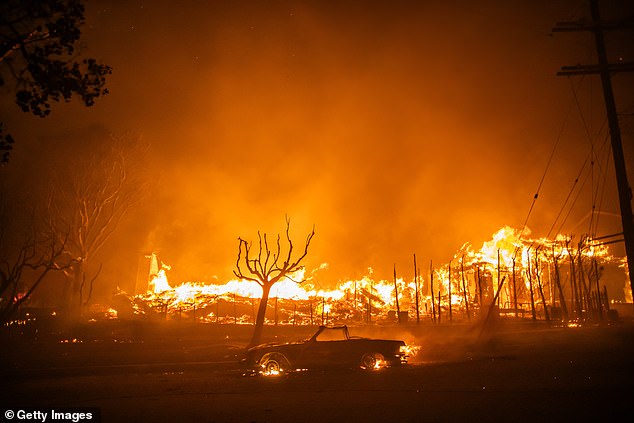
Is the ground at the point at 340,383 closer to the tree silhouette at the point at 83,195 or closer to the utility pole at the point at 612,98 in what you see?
the utility pole at the point at 612,98

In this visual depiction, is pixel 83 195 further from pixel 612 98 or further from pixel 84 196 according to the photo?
pixel 612 98

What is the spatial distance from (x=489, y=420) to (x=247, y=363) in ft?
28.4

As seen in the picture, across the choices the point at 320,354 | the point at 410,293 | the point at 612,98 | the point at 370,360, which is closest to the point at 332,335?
the point at 320,354

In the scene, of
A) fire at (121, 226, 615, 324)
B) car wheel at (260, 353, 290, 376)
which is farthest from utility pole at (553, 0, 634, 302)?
fire at (121, 226, 615, 324)

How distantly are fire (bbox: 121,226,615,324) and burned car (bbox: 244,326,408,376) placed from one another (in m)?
19.3

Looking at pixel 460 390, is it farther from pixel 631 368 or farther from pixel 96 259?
pixel 96 259

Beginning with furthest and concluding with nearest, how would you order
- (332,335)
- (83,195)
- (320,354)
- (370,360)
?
(83,195), (332,335), (370,360), (320,354)

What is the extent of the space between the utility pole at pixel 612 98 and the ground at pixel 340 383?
195 inches

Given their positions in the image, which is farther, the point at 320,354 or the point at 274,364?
the point at 320,354

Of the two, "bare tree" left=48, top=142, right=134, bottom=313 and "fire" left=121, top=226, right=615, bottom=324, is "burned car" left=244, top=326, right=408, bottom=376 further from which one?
"bare tree" left=48, top=142, right=134, bottom=313

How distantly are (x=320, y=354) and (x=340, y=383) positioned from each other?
237 centimetres

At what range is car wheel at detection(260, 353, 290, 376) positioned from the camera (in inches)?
531

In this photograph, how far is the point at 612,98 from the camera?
16641mm

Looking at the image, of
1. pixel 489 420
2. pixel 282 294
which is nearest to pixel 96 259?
pixel 282 294
